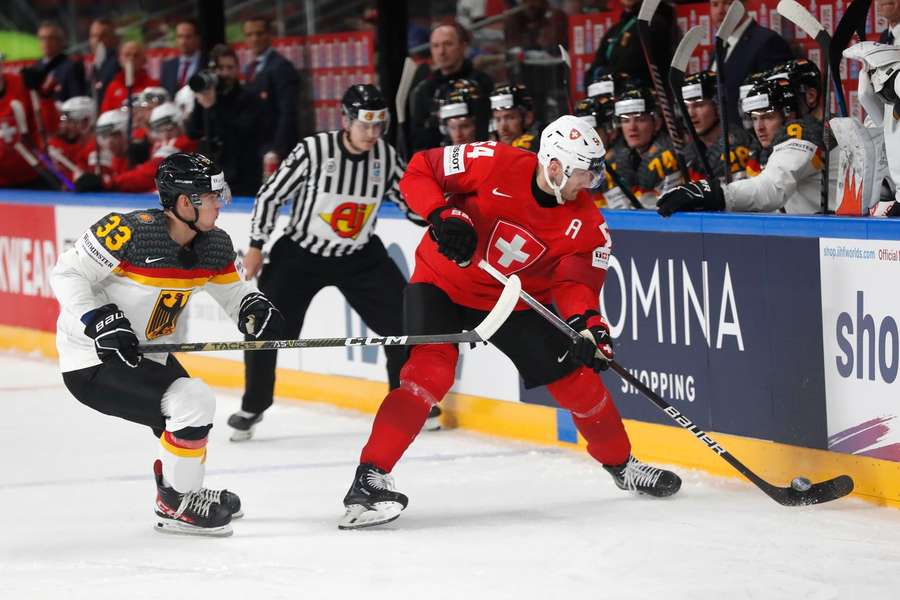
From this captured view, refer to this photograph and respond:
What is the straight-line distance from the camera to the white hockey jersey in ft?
15.2

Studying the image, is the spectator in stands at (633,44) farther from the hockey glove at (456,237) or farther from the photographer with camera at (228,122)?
the hockey glove at (456,237)

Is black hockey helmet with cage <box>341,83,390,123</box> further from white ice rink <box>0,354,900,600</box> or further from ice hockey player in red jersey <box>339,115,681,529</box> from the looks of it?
white ice rink <box>0,354,900,600</box>

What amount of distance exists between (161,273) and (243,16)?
518 centimetres

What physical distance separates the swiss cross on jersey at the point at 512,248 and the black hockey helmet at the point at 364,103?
119cm

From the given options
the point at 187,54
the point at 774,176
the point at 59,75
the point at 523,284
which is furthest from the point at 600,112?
the point at 59,75

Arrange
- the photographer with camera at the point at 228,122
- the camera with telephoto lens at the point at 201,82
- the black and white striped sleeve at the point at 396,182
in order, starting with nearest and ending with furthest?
the black and white striped sleeve at the point at 396,182 < the camera with telephoto lens at the point at 201,82 < the photographer with camera at the point at 228,122

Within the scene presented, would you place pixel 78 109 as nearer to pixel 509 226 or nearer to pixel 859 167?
pixel 509 226

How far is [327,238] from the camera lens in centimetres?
625

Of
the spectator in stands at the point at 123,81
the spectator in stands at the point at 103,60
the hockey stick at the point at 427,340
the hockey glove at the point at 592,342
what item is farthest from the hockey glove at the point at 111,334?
the spectator in stands at the point at 103,60

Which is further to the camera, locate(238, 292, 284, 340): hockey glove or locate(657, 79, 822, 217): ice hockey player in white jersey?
locate(657, 79, 822, 217): ice hockey player in white jersey

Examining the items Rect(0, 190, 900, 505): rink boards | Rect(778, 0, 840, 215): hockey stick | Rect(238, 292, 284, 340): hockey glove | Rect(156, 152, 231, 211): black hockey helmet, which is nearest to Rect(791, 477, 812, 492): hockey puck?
Rect(0, 190, 900, 505): rink boards

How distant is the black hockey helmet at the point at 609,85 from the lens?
6.57 metres

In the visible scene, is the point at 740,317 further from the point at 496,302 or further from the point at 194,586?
the point at 194,586

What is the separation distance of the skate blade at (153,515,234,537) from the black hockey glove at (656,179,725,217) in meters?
1.94
